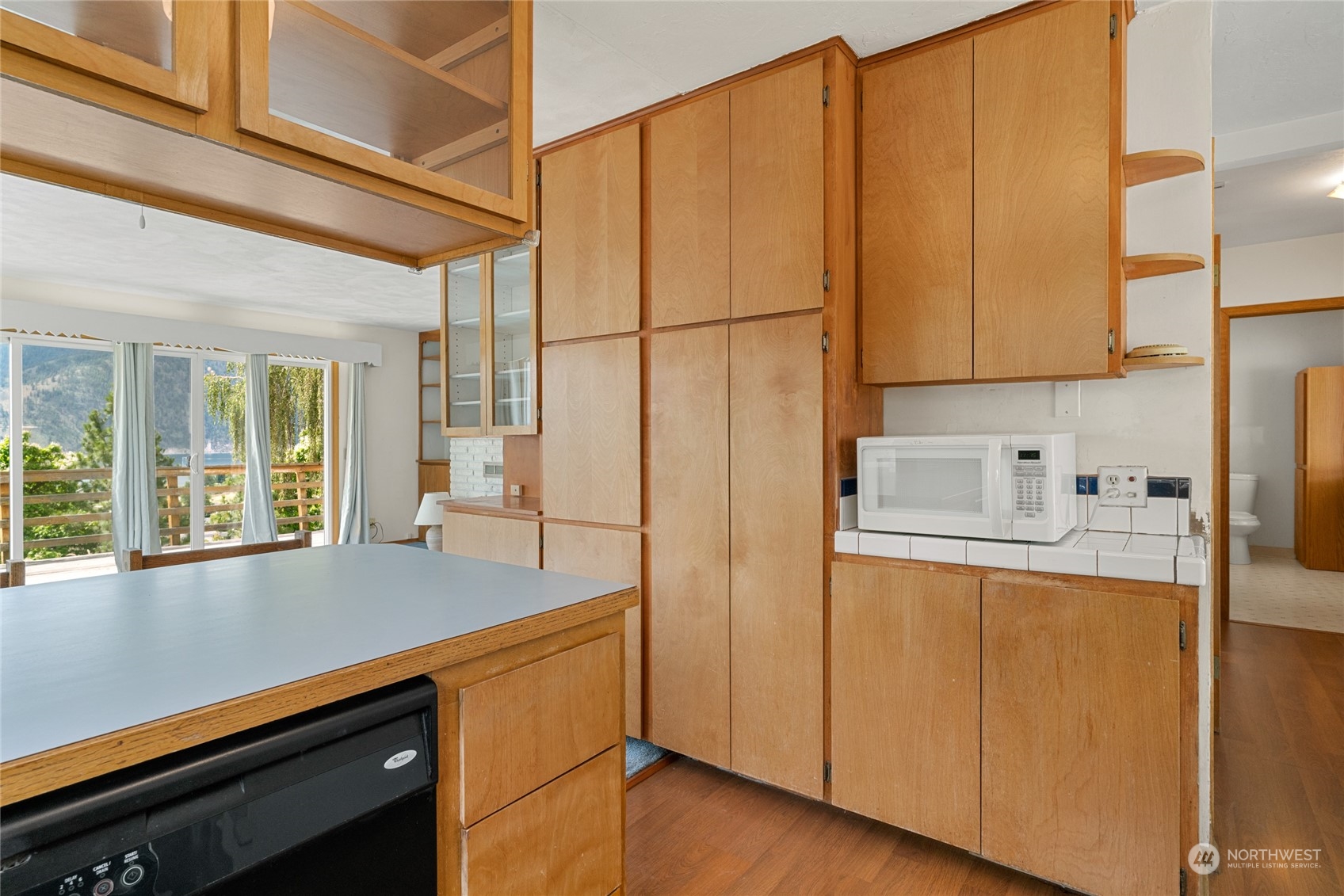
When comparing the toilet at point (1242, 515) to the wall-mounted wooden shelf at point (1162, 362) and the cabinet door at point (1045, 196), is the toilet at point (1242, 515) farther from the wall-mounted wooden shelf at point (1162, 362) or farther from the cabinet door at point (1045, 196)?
the cabinet door at point (1045, 196)

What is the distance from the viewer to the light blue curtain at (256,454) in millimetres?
6398

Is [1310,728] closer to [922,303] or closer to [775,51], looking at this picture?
[922,303]

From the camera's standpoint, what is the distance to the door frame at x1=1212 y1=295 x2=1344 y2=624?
351cm

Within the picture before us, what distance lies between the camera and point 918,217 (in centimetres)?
218

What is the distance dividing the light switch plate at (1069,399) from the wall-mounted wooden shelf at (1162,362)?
0.64 ft


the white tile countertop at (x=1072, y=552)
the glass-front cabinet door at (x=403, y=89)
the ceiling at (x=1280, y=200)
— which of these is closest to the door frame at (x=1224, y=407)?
the ceiling at (x=1280, y=200)

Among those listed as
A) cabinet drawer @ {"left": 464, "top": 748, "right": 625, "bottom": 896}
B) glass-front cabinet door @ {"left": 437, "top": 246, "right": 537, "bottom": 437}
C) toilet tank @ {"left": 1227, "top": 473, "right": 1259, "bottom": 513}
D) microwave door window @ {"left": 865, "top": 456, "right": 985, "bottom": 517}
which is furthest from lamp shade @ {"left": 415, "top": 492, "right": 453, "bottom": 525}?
toilet tank @ {"left": 1227, "top": 473, "right": 1259, "bottom": 513}

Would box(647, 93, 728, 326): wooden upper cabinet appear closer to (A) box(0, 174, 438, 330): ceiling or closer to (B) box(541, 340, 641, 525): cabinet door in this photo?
(B) box(541, 340, 641, 525): cabinet door

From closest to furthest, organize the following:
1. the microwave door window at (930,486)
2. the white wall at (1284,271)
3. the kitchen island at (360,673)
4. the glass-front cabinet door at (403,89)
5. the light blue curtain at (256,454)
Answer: the kitchen island at (360,673) < the glass-front cabinet door at (403,89) < the microwave door window at (930,486) < the white wall at (1284,271) < the light blue curtain at (256,454)

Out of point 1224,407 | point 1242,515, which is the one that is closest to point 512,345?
point 1224,407

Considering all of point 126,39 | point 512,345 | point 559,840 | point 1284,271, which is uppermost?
point 1284,271

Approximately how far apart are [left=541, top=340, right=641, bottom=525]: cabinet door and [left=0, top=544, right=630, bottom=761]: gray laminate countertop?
36.7 inches

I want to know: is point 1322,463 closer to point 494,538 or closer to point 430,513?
point 494,538

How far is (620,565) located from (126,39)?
2.06 metres
